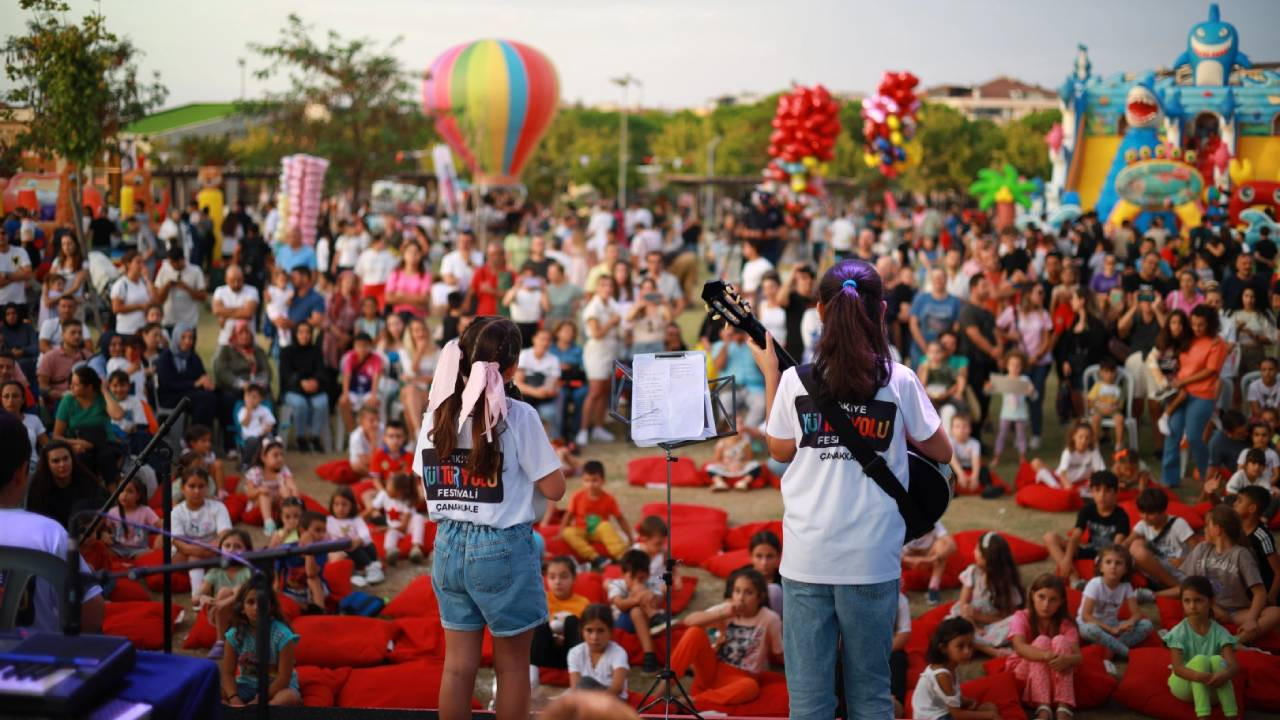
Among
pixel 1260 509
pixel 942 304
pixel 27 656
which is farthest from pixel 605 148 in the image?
pixel 27 656

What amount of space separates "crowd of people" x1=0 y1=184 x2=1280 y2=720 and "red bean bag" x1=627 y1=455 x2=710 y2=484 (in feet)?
0.66

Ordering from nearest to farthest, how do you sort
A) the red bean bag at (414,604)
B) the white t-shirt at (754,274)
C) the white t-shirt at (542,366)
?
the red bean bag at (414,604) → the white t-shirt at (542,366) → the white t-shirt at (754,274)

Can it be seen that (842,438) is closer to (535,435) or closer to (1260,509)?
(535,435)

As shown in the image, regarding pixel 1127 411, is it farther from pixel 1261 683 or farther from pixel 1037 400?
pixel 1261 683

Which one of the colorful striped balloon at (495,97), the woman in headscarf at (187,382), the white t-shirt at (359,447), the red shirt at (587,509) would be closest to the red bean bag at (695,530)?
the red shirt at (587,509)

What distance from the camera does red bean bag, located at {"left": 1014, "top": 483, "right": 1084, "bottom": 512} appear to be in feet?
28.1

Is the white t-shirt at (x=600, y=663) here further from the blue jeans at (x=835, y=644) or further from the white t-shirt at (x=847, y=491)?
the white t-shirt at (x=847, y=491)

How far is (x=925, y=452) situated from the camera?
356cm

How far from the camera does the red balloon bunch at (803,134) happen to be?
61.8 ft

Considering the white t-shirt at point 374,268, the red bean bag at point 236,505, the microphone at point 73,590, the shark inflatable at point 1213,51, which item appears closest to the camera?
the microphone at point 73,590

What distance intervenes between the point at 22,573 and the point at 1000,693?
3972mm

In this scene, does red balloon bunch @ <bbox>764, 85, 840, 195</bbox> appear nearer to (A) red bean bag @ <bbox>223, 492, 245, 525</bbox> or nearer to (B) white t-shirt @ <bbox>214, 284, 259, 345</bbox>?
(B) white t-shirt @ <bbox>214, 284, 259, 345</bbox>

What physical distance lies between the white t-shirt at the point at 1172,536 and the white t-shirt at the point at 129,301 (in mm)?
7288

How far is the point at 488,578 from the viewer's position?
3.67 meters
